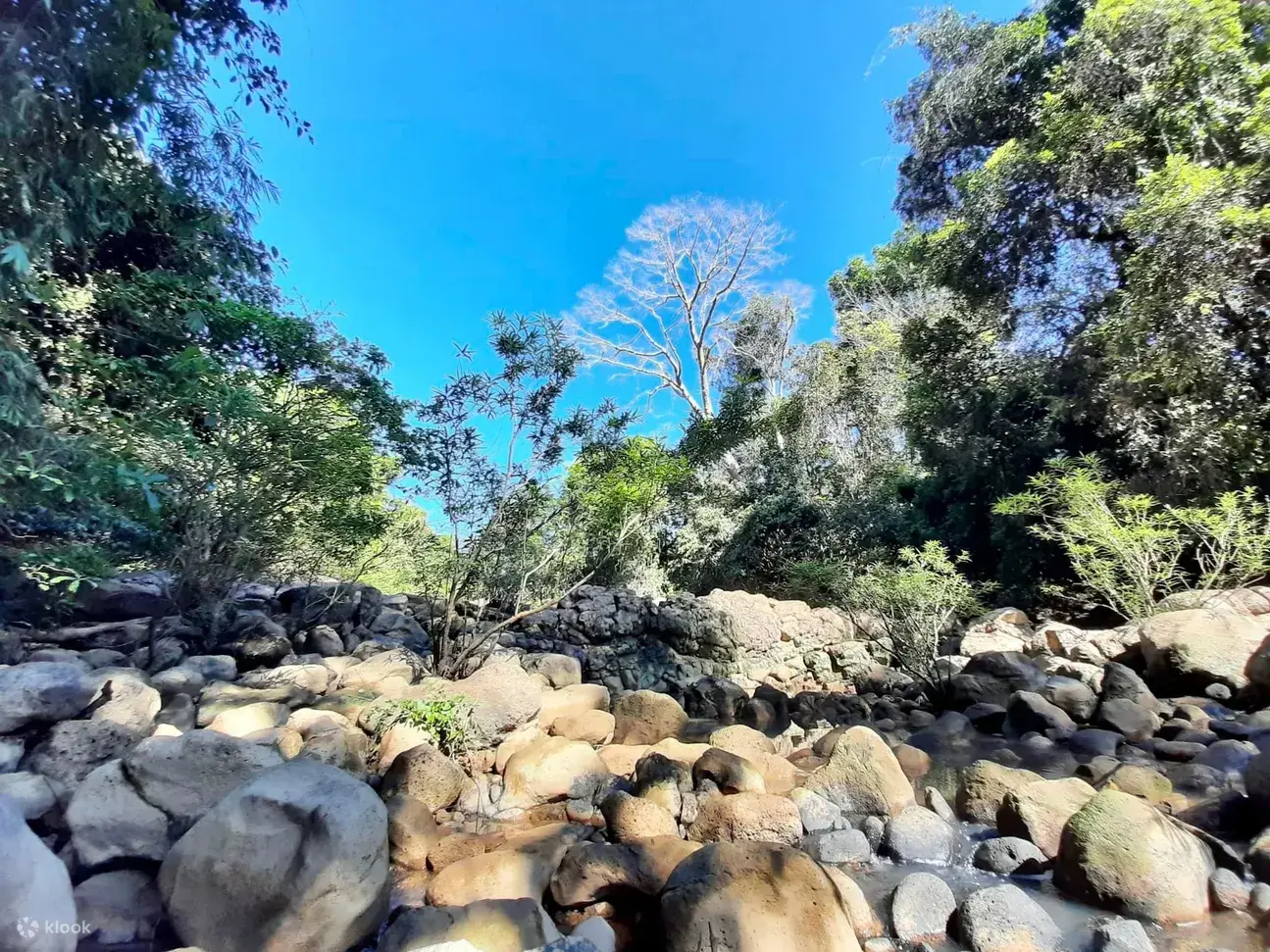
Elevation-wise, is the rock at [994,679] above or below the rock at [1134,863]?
above

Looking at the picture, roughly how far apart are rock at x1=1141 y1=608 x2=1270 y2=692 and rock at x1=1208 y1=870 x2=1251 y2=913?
403 centimetres

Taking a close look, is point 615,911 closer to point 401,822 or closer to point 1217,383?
point 401,822

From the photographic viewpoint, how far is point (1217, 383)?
7680 millimetres

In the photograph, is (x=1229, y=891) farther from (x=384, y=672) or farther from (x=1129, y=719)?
(x=384, y=672)

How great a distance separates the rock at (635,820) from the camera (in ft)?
12.8

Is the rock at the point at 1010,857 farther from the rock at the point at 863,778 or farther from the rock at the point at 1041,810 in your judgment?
the rock at the point at 863,778

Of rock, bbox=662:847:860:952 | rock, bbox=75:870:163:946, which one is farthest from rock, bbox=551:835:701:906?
rock, bbox=75:870:163:946

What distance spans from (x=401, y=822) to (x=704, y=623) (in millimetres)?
6567

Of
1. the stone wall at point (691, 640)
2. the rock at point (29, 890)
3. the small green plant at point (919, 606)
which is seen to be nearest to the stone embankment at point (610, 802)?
the rock at point (29, 890)

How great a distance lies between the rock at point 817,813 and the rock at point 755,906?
4.96 feet

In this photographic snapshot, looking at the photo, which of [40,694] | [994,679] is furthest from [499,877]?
[994,679]

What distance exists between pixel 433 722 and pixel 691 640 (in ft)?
17.4

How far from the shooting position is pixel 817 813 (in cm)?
424

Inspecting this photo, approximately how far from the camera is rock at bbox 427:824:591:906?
123 inches
